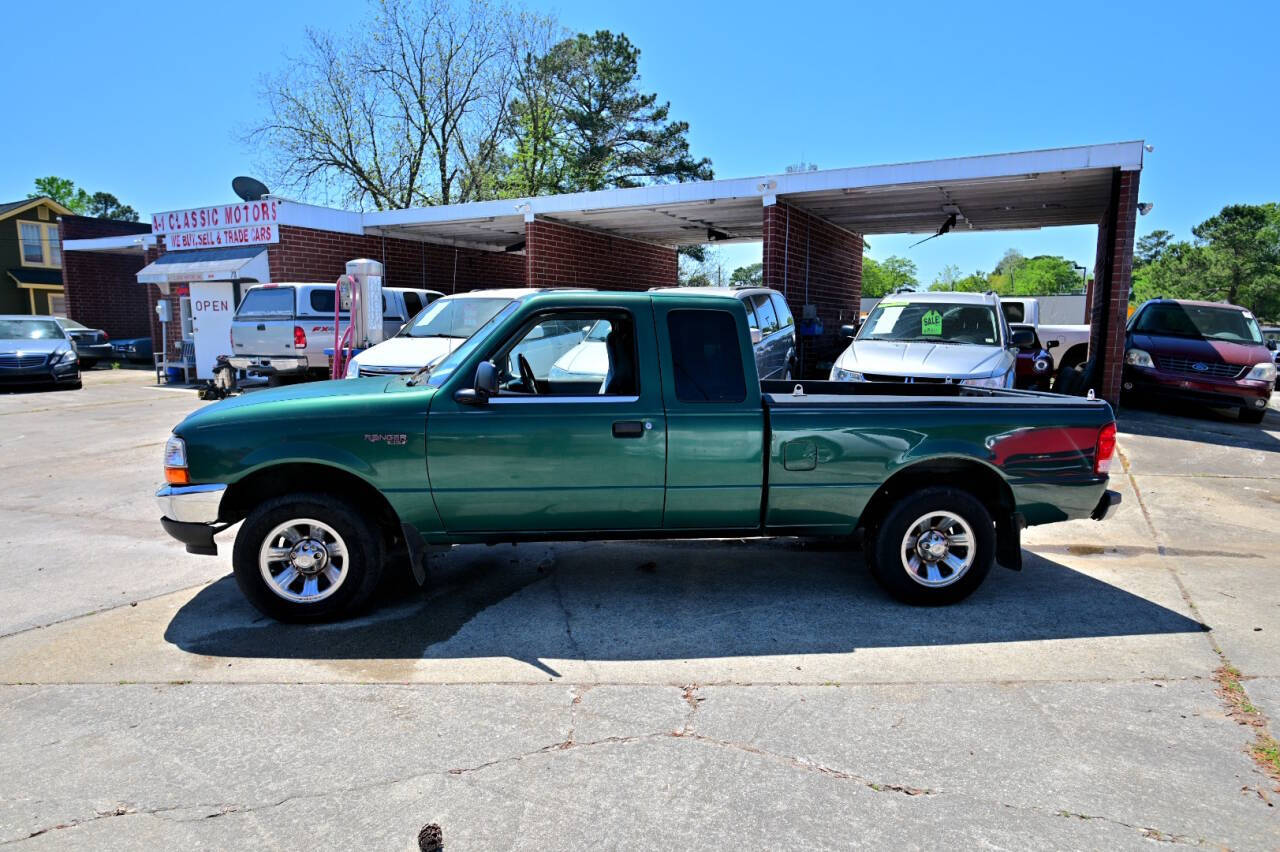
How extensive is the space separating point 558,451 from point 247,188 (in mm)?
17800

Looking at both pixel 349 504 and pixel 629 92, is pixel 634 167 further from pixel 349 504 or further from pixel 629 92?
pixel 349 504

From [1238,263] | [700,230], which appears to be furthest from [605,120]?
[1238,263]

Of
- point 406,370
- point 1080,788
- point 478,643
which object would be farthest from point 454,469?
point 406,370

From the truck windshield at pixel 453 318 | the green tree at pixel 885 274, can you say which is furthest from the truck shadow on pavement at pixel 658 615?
the green tree at pixel 885 274

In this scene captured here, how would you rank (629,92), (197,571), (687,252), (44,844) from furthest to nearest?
(687,252) → (629,92) → (197,571) → (44,844)

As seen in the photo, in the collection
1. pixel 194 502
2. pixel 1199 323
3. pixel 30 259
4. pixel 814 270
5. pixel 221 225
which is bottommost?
pixel 194 502

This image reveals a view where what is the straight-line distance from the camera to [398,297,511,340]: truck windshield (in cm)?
1071

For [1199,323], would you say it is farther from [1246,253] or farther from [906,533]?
[1246,253]

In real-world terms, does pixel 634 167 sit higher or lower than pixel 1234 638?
higher

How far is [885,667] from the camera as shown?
4047mm

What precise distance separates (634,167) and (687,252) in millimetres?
5003

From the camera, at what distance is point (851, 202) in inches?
597

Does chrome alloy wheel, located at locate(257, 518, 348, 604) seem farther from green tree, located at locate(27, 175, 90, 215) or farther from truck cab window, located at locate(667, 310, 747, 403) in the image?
green tree, located at locate(27, 175, 90, 215)

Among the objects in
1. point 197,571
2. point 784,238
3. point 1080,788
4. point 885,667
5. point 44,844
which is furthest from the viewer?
point 784,238
